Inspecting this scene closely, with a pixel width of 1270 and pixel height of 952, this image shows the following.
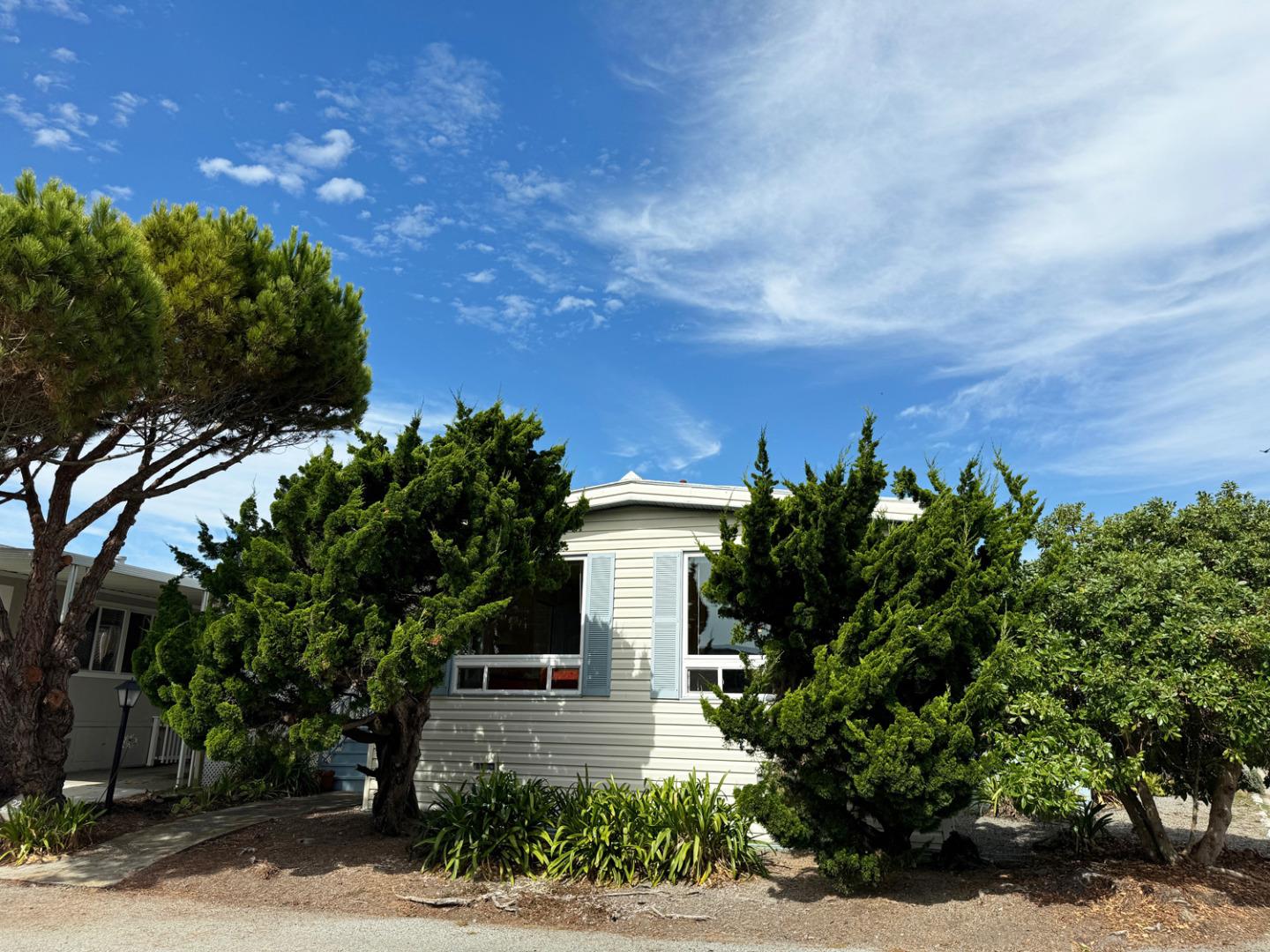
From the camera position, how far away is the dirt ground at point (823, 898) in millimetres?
5812

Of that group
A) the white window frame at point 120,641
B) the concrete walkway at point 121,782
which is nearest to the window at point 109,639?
the white window frame at point 120,641

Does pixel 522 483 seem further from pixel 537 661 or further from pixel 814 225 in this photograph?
pixel 814 225

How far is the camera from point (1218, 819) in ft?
22.0

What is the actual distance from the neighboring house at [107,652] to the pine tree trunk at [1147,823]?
45.7 ft

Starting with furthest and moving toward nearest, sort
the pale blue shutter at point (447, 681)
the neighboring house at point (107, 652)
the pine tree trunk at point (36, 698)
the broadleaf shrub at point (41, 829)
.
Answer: the neighboring house at point (107, 652), the pale blue shutter at point (447, 681), the pine tree trunk at point (36, 698), the broadleaf shrub at point (41, 829)

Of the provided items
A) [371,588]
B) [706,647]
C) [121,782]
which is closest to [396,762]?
[371,588]

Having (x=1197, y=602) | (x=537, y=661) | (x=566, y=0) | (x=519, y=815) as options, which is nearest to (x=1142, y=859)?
(x=1197, y=602)

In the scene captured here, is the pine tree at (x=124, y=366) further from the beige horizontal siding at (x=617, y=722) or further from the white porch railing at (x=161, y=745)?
the white porch railing at (x=161, y=745)

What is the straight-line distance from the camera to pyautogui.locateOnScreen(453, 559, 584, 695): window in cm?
973

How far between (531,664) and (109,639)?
33.5ft

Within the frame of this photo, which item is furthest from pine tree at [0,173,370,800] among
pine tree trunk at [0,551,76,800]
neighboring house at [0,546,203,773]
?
neighboring house at [0,546,203,773]

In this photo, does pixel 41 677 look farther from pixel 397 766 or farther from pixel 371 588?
pixel 371 588

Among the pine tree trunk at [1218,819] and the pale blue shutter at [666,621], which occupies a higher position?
the pale blue shutter at [666,621]

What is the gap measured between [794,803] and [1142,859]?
341 centimetres
